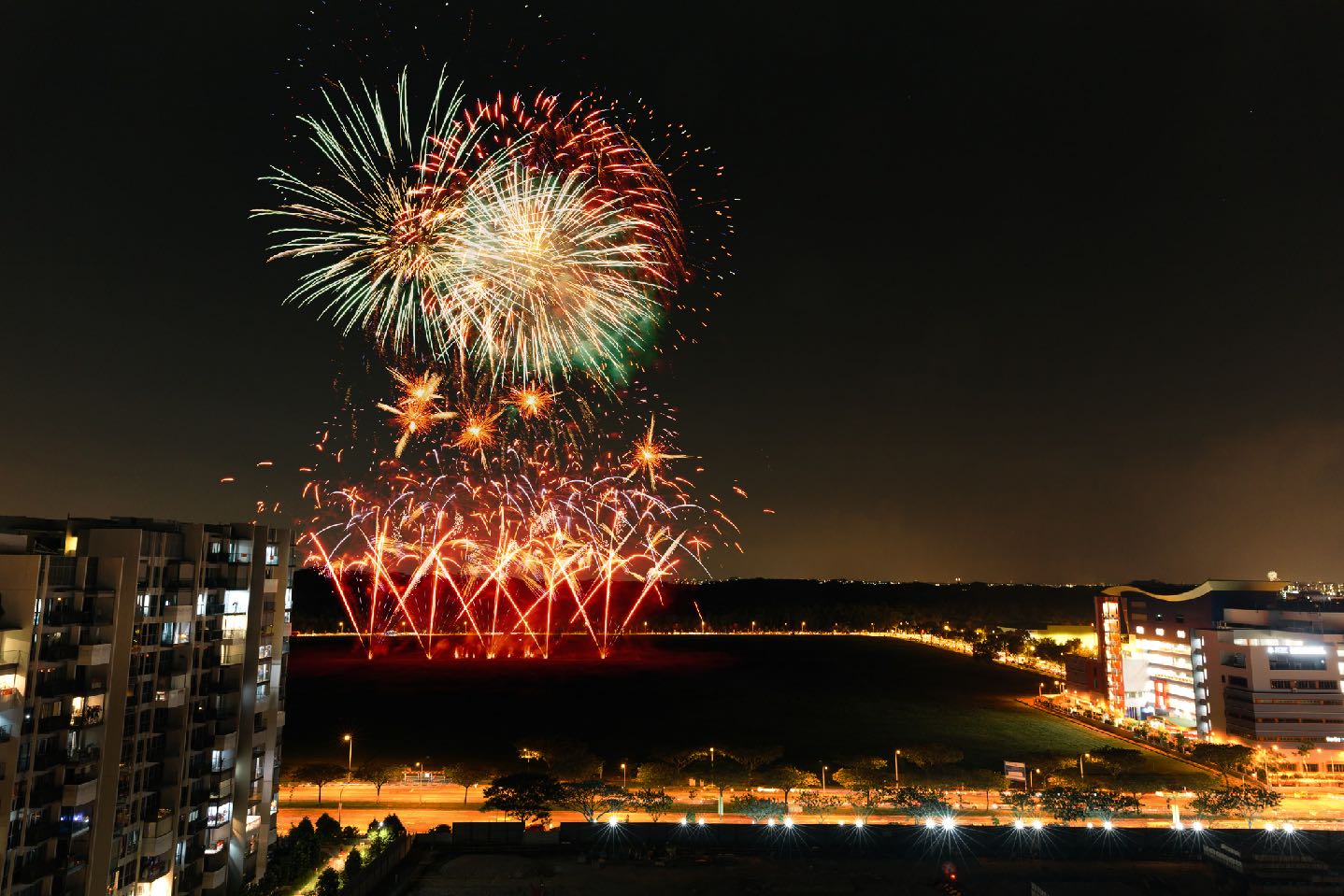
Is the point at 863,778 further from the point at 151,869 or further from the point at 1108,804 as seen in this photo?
the point at 151,869

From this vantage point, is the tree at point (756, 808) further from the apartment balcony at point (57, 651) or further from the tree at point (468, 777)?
the apartment balcony at point (57, 651)

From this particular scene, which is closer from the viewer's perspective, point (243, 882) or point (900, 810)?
point (243, 882)

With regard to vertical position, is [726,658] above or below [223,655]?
below

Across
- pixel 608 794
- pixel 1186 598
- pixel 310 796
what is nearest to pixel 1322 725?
pixel 1186 598

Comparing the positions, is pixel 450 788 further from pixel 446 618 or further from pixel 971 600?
pixel 971 600

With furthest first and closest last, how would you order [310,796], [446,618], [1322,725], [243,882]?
[446,618] < [1322,725] < [310,796] < [243,882]

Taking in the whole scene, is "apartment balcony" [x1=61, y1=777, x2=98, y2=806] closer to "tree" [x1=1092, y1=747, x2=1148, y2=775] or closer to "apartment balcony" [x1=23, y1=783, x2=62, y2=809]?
"apartment balcony" [x1=23, y1=783, x2=62, y2=809]

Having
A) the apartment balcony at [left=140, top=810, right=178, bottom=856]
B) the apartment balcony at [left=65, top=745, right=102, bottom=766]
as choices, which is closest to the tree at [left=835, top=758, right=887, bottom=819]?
the apartment balcony at [left=140, top=810, right=178, bottom=856]
